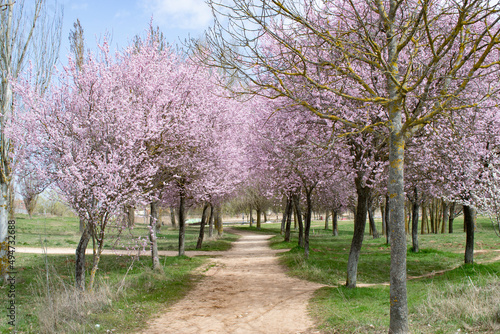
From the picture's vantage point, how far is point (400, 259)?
5285mm

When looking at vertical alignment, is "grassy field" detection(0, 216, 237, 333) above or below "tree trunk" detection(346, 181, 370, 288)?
below

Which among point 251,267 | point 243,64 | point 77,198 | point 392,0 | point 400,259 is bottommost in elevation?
point 251,267

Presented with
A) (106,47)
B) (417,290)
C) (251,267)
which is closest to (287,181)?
(251,267)

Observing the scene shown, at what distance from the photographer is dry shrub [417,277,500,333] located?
532 cm

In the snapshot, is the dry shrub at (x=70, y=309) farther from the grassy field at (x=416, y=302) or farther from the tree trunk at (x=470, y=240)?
the tree trunk at (x=470, y=240)

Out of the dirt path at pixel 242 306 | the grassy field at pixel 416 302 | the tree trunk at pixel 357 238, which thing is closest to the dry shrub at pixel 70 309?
the dirt path at pixel 242 306

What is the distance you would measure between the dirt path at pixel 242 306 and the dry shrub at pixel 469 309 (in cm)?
216

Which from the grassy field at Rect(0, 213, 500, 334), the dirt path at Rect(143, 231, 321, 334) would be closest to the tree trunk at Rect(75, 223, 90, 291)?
the grassy field at Rect(0, 213, 500, 334)

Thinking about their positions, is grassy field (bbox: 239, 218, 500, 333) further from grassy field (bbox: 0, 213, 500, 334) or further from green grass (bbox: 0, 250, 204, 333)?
green grass (bbox: 0, 250, 204, 333)

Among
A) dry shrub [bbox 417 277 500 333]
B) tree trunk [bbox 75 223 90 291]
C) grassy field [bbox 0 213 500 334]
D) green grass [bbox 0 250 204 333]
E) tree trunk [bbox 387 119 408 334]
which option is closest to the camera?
tree trunk [bbox 387 119 408 334]

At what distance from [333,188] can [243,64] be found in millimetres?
19785

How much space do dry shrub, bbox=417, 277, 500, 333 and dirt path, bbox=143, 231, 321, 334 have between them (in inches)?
85.2

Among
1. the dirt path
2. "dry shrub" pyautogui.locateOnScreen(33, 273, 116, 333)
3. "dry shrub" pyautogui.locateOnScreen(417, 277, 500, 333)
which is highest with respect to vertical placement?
"dry shrub" pyautogui.locateOnScreen(417, 277, 500, 333)

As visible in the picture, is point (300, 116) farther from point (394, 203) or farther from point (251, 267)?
point (251, 267)
